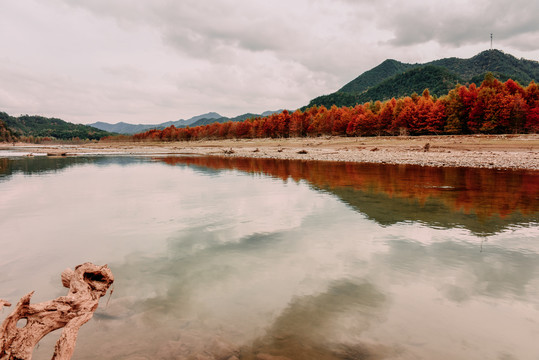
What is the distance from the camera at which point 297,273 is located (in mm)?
7707

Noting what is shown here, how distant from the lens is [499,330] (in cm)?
526

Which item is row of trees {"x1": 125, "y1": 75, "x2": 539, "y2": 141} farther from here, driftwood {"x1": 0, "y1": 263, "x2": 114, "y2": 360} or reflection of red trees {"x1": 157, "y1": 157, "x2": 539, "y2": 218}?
driftwood {"x1": 0, "y1": 263, "x2": 114, "y2": 360}

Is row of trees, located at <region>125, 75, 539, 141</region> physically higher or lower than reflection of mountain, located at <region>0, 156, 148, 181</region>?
higher

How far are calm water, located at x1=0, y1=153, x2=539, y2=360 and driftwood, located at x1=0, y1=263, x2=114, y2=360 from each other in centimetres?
46

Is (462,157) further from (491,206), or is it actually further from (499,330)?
(499,330)

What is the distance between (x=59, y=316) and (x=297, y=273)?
5.15 m

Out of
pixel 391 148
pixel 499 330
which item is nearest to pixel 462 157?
pixel 391 148

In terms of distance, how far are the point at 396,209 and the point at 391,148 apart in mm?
44126

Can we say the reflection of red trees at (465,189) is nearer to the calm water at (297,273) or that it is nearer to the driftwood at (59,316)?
the calm water at (297,273)

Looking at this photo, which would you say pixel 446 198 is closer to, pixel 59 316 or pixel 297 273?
pixel 297 273

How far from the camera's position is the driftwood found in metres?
4.02

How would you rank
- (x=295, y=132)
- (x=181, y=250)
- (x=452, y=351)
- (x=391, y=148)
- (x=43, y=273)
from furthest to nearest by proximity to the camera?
(x=295, y=132) < (x=391, y=148) < (x=181, y=250) < (x=43, y=273) < (x=452, y=351)

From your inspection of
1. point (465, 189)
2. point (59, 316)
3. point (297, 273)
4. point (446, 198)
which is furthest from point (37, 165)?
point (465, 189)

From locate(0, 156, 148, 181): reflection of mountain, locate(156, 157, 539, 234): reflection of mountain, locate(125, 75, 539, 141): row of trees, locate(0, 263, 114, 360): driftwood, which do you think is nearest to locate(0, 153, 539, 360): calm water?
locate(156, 157, 539, 234): reflection of mountain
